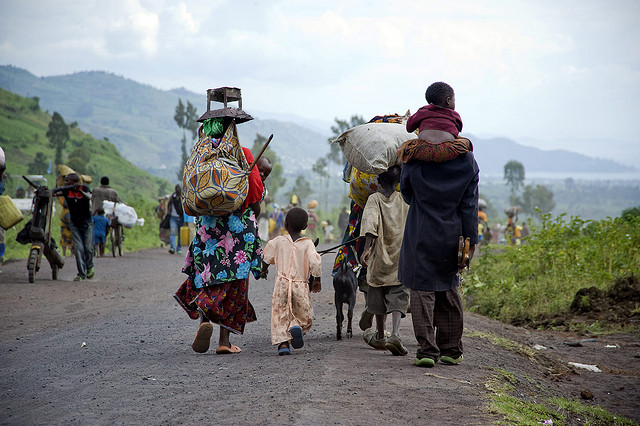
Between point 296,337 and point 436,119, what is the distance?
2.38 m

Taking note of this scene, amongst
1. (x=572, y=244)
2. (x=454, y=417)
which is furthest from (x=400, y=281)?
(x=572, y=244)

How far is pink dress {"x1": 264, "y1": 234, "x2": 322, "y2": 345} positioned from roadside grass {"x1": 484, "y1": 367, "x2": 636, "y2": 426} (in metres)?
1.84

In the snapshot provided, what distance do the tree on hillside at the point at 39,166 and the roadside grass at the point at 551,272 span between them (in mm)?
42961

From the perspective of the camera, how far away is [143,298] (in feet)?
39.0

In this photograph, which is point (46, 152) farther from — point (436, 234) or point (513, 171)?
point (513, 171)

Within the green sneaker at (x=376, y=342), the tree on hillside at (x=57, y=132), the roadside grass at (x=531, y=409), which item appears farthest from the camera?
the tree on hillside at (x=57, y=132)

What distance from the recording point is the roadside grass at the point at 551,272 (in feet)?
38.8

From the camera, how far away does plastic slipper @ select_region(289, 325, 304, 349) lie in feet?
22.0

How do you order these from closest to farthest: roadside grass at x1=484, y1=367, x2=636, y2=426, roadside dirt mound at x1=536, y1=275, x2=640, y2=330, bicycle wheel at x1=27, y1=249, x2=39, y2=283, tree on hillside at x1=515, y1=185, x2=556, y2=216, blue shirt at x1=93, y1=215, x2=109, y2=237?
1. roadside grass at x1=484, y1=367, x2=636, y2=426
2. roadside dirt mound at x1=536, y1=275, x2=640, y2=330
3. bicycle wheel at x1=27, y1=249, x2=39, y2=283
4. blue shirt at x1=93, y1=215, x2=109, y2=237
5. tree on hillside at x1=515, y1=185, x2=556, y2=216

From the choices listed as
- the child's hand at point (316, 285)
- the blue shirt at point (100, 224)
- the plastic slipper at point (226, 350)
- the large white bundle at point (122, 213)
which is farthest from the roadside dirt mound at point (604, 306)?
the large white bundle at point (122, 213)

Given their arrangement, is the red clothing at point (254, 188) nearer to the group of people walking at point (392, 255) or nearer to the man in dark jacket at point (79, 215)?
the group of people walking at point (392, 255)

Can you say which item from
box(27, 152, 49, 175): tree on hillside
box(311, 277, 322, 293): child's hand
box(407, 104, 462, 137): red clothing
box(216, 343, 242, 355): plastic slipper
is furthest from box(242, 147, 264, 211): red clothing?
box(27, 152, 49, 175): tree on hillside

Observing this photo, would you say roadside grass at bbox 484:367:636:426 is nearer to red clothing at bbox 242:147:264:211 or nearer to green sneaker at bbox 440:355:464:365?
green sneaker at bbox 440:355:464:365

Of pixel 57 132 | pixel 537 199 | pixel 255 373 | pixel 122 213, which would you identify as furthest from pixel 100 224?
pixel 537 199
